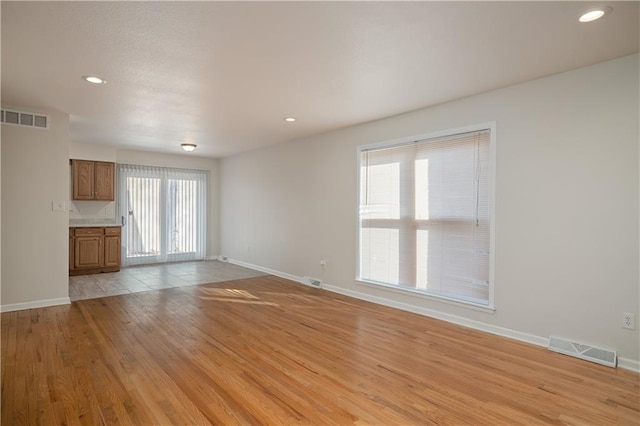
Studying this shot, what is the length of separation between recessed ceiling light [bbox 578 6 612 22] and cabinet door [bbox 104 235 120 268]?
769 centimetres

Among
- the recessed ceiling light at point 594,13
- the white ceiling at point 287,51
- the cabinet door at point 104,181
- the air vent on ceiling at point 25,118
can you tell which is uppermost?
the white ceiling at point 287,51

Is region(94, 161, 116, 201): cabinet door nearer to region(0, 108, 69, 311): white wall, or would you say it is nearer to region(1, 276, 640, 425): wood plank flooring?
region(0, 108, 69, 311): white wall

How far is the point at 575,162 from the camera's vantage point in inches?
120

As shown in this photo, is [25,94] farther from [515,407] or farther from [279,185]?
[515,407]

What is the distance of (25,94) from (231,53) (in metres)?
2.75

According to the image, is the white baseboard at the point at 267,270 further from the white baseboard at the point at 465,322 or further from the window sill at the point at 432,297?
the window sill at the point at 432,297

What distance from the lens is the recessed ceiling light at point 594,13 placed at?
84.2 inches

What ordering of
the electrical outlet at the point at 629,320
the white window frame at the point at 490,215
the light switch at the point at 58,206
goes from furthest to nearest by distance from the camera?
the light switch at the point at 58,206 → the white window frame at the point at 490,215 → the electrical outlet at the point at 629,320

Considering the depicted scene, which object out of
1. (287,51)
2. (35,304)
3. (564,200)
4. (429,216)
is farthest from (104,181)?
(564,200)

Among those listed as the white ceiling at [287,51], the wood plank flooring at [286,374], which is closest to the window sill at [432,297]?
the wood plank flooring at [286,374]

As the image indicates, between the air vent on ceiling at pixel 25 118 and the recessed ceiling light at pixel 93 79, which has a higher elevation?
the recessed ceiling light at pixel 93 79

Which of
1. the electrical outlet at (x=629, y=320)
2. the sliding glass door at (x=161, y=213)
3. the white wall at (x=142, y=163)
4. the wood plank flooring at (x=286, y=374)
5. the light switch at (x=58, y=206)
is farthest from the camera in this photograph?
the sliding glass door at (x=161, y=213)

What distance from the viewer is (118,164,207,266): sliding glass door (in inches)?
299

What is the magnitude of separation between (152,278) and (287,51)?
517cm
